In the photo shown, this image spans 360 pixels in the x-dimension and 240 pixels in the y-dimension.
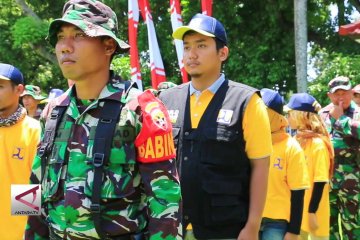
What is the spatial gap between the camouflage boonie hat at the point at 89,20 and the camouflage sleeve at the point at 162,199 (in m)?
0.55

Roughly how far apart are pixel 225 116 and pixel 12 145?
1.56 meters

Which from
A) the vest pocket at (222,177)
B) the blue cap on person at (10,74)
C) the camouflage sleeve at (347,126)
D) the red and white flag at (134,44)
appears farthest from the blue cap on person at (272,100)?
the red and white flag at (134,44)

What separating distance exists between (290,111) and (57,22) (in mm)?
3668

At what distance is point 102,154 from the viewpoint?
8.16ft

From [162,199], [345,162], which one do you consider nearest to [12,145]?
[162,199]

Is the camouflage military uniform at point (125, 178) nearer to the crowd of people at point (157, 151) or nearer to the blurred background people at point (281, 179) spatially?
the crowd of people at point (157, 151)

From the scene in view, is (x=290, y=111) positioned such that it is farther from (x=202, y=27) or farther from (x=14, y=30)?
(x=14, y=30)

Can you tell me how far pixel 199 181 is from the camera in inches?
137

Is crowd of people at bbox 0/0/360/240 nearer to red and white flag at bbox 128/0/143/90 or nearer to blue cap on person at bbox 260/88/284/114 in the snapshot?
blue cap on person at bbox 260/88/284/114

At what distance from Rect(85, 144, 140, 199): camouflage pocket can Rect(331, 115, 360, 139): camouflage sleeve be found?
396 cm

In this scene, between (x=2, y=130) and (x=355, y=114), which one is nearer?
(x=2, y=130)

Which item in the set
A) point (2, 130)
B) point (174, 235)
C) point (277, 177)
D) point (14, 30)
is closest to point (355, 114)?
point (277, 177)

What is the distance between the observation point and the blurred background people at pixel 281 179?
15.6 feet

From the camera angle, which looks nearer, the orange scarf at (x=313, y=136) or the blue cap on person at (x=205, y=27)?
the blue cap on person at (x=205, y=27)
